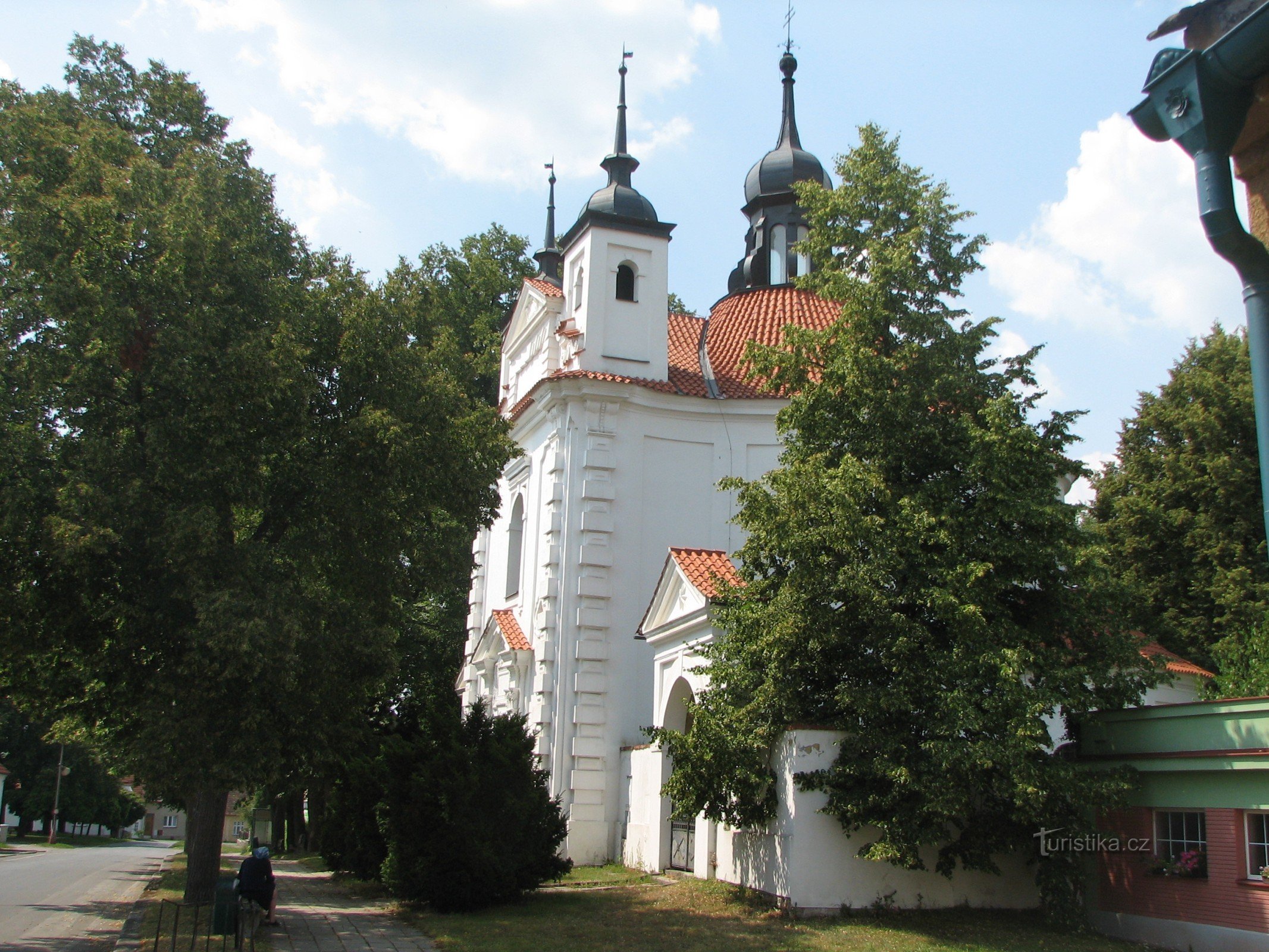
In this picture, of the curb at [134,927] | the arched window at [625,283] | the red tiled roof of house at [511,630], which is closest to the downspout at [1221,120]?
the curb at [134,927]

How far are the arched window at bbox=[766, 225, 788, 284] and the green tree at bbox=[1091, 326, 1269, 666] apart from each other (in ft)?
34.7

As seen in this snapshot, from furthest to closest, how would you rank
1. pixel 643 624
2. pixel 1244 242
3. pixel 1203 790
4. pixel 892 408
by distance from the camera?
1. pixel 643 624
2. pixel 892 408
3. pixel 1203 790
4. pixel 1244 242

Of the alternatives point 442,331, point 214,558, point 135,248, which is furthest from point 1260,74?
point 442,331

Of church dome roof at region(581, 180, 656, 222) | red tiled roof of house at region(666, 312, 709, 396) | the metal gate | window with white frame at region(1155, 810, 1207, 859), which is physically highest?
church dome roof at region(581, 180, 656, 222)

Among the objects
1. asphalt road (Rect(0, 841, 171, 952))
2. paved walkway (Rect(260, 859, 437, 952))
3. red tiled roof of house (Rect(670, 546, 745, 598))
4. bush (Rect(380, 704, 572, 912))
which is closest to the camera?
paved walkway (Rect(260, 859, 437, 952))

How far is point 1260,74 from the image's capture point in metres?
3.86

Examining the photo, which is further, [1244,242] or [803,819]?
[803,819]

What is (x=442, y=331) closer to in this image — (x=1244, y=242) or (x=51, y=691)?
(x=51, y=691)

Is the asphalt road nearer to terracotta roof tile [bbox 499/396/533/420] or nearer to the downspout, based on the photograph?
terracotta roof tile [bbox 499/396/533/420]

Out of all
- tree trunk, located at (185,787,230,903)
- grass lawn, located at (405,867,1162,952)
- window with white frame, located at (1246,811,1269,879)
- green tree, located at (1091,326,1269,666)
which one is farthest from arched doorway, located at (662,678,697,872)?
green tree, located at (1091,326,1269,666)

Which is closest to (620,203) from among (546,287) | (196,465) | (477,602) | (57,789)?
(546,287)

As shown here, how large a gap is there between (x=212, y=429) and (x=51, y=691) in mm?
4872

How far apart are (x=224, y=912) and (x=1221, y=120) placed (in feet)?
41.5

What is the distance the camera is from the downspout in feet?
12.1
